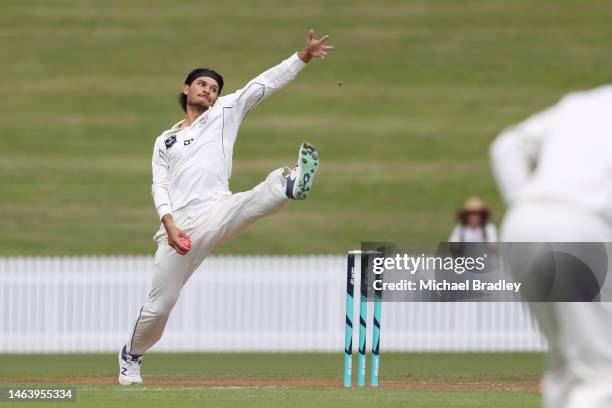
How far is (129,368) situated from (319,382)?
162 cm

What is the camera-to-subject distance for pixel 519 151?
5.03 metres

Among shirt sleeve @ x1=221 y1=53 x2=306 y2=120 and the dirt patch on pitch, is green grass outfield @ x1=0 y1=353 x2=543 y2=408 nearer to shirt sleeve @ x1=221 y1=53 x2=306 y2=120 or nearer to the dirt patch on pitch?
the dirt patch on pitch

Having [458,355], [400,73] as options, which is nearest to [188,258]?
[458,355]

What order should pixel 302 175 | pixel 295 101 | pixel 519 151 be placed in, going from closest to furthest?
pixel 519 151, pixel 302 175, pixel 295 101

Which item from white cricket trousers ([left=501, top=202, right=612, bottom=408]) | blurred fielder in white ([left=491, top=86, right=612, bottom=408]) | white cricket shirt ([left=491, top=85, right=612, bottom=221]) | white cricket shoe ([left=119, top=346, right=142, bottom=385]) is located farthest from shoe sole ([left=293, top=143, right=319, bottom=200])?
white cricket trousers ([left=501, top=202, right=612, bottom=408])

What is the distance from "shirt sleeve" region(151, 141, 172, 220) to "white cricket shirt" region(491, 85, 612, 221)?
439 cm

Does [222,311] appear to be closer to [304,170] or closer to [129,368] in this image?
[129,368]

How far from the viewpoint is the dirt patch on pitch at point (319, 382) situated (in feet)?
32.9

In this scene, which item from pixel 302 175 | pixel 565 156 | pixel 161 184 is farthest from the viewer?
pixel 161 184

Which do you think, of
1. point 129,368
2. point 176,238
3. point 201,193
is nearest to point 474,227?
point 129,368

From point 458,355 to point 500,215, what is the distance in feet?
27.9

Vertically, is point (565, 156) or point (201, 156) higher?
point (201, 156)

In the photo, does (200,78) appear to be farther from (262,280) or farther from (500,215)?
(500,215)

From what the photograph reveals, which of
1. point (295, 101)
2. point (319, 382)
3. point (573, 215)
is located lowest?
point (573, 215)
